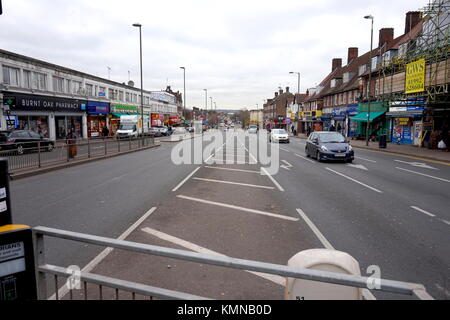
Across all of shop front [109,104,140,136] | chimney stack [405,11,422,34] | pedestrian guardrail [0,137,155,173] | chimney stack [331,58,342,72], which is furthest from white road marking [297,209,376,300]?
chimney stack [331,58,342,72]

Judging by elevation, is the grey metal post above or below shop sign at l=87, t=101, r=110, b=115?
below

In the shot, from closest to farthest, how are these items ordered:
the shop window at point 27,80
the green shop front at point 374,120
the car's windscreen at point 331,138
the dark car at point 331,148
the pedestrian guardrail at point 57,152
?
the pedestrian guardrail at point 57,152
the dark car at point 331,148
the car's windscreen at point 331,138
the shop window at point 27,80
the green shop front at point 374,120

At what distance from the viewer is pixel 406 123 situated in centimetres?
3114

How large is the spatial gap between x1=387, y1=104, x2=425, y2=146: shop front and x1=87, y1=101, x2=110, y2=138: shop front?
111 feet

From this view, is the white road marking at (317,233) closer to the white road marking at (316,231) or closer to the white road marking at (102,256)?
the white road marking at (316,231)

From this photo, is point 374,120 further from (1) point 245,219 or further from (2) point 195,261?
(2) point 195,261

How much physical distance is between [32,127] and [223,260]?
34.2 meters

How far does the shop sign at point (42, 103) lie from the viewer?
92.0ft

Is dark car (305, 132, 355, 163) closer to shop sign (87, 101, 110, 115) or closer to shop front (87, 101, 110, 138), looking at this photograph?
shop sign (87, 101, 110, 115)

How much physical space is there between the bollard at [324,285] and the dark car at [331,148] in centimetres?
1565

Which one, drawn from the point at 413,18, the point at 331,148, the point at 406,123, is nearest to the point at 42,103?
the point at 331,148

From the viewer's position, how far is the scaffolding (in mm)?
21219

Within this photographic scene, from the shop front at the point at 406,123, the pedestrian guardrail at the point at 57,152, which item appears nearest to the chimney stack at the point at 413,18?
the shop front at the point at 406,123
